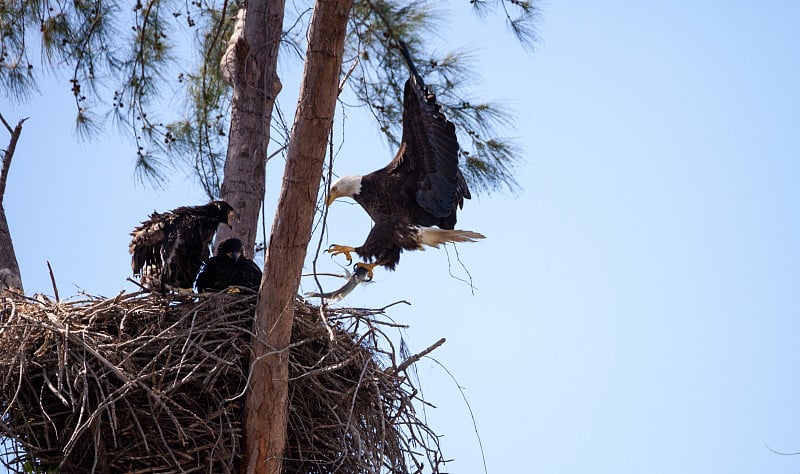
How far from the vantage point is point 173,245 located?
544cm

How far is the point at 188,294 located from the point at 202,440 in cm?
64

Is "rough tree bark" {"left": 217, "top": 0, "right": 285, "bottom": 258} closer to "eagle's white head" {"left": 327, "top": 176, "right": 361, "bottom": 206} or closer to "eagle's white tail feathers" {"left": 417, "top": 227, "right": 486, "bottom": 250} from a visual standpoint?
"eagle's white head" {"left": 327, "top": 176, "right": 361, "bottom": 206}

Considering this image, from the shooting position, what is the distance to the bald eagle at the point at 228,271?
17.4 feet

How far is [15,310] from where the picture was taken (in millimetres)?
4695

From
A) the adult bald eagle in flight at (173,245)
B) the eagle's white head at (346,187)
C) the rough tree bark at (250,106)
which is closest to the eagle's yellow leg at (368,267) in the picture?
the eagle's white head at (346,187)

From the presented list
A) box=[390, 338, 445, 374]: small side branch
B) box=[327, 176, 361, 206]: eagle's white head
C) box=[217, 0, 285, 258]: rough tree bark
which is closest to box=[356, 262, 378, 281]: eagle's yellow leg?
box=[327, 176, 361, 206]: eagle's white head

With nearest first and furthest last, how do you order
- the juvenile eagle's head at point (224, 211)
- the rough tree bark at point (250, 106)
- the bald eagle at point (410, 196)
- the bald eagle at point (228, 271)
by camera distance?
the bald eagle at point (228, 271), the juvenile eagle's head at point (224, 211), the rough tree bark at point (250, 106), the bald eagle at point (410, 196)

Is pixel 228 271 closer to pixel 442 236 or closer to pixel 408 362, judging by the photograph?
pixel 408 362

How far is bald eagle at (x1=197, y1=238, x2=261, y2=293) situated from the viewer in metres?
5.31

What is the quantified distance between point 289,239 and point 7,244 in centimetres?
212

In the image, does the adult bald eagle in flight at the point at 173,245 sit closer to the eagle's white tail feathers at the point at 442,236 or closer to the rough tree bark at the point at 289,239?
the rough tree bark at the point at 289,239

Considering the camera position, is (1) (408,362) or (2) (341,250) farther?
(2) (341,250)

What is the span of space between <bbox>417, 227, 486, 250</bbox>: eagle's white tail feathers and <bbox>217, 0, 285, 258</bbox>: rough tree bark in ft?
3.39

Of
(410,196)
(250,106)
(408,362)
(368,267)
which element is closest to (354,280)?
(368,267)
